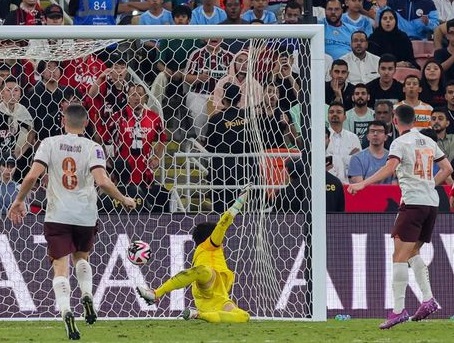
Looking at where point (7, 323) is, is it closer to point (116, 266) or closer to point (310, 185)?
point (116, 266)

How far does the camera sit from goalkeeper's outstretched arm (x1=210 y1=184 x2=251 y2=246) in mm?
12798

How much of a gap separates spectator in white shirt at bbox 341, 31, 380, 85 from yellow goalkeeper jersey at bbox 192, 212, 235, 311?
6186 millimetres

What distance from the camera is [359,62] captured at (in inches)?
743

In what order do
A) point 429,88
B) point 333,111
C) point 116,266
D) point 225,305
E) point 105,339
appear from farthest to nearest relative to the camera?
point 429,88 < point 333,111 < point 116,266 < point 225,305 < point 105,339

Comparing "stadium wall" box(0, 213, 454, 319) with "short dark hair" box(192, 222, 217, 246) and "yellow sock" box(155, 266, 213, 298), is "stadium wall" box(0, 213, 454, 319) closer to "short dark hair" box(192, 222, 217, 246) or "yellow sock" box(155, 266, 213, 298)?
"short dark hair" box(192, 222, 217, 246)

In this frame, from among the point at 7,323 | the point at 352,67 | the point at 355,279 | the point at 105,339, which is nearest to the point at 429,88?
the point at 352,67

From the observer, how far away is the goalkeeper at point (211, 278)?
41.8 ft

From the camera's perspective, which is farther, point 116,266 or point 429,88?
point 429,88

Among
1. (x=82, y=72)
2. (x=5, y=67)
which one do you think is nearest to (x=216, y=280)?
(x=82, y=72)

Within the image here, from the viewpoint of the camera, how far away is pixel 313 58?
43.7ft

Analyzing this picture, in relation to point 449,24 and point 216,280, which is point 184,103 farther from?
point 449,24

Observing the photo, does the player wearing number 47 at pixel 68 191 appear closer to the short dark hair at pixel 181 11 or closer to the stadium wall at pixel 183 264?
the stadium wall at pixel 183 264

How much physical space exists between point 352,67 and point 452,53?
62.6 inches

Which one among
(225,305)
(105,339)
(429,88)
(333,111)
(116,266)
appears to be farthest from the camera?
(429,88)
